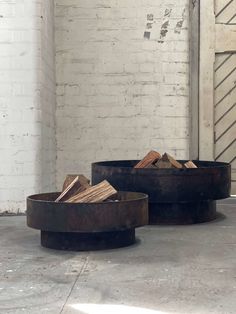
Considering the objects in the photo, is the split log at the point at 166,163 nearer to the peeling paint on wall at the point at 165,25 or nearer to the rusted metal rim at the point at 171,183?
the rusted metal rim at the point at 171,183

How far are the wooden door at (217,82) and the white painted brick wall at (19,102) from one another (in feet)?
9.54

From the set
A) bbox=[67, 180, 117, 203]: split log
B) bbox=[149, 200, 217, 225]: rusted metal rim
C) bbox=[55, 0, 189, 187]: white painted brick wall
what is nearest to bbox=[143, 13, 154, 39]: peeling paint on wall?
bbox=[55, 0, 189, 187]: white painted brick wall

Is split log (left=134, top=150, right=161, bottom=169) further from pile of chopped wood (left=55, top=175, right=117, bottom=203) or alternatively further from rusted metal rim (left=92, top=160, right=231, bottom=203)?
pile of chopped wood (left=55, top=175, right=117, bottom=203)

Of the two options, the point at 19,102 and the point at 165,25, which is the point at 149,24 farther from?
the point at 19,102

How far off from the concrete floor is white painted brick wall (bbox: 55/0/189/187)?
9.67 feet

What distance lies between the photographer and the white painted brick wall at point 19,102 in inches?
275

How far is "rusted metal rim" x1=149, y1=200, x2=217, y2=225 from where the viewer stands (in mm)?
6340

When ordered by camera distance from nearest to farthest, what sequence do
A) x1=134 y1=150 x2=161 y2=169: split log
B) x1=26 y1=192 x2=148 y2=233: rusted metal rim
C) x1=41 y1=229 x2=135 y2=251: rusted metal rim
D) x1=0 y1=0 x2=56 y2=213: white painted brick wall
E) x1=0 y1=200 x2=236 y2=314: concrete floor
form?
x1=0 y1=200 x2=236 y2=314: concrete floor, x1=26 y1=192 x2=148 y2=233: rusted metal rim, x1=41 y1=229 x2=135 y2=251: rusted metal rim, x1=134 y1=150 x2=161 y2=169: split log, x1=0 y1=0 x2=56 y2=213: white painted brick wall

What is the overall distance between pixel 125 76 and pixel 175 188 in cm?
291

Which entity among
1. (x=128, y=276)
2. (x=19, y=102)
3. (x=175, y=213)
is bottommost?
(x=128, y=276)

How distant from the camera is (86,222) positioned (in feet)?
15.8

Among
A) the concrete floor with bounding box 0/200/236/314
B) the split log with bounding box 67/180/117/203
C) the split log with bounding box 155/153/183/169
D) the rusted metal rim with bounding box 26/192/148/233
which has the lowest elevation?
the concrete floor with bounding box 0/200/236/314

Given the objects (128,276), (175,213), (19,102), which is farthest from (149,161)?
(128,276)

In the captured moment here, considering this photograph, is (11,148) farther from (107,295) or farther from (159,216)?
(107,295)
